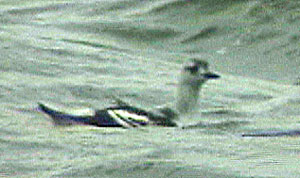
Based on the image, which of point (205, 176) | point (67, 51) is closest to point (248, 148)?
point (205, 176)

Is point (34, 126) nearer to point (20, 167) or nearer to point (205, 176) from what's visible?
point (20, 167)

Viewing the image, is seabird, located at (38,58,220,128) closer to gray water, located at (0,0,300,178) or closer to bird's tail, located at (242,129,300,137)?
gray water, located at (0,0,300,178)

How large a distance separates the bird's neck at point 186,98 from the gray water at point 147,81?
0.07 meters

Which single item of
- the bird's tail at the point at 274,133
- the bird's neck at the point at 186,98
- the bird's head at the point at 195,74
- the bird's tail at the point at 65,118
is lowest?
the bird's tail at the point at 274,133

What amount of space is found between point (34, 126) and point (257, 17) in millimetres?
4805

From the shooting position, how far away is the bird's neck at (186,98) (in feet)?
15.9

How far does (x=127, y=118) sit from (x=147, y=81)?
1304 mm

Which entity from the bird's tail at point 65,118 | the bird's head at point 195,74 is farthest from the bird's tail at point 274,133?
the bird's head at point 195,74

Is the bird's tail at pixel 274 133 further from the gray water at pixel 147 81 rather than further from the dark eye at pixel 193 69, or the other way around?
the dark eye at pixel 193 69

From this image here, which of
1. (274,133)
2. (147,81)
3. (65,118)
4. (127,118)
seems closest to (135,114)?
(127,118)

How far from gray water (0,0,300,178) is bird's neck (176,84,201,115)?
0.07 m

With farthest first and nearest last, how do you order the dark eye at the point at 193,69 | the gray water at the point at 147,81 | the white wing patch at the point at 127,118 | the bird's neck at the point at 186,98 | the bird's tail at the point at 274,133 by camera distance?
1. the dark eye at the point at 193,69
2. the bird's neck at the point at 186,98
3. the white wing patch at the point at 127,118
4. the bird's tail at the point at 274,133
5. the gray water at the point at 147,81

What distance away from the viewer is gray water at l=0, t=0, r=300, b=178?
3.62m

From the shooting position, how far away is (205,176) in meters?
3.29
